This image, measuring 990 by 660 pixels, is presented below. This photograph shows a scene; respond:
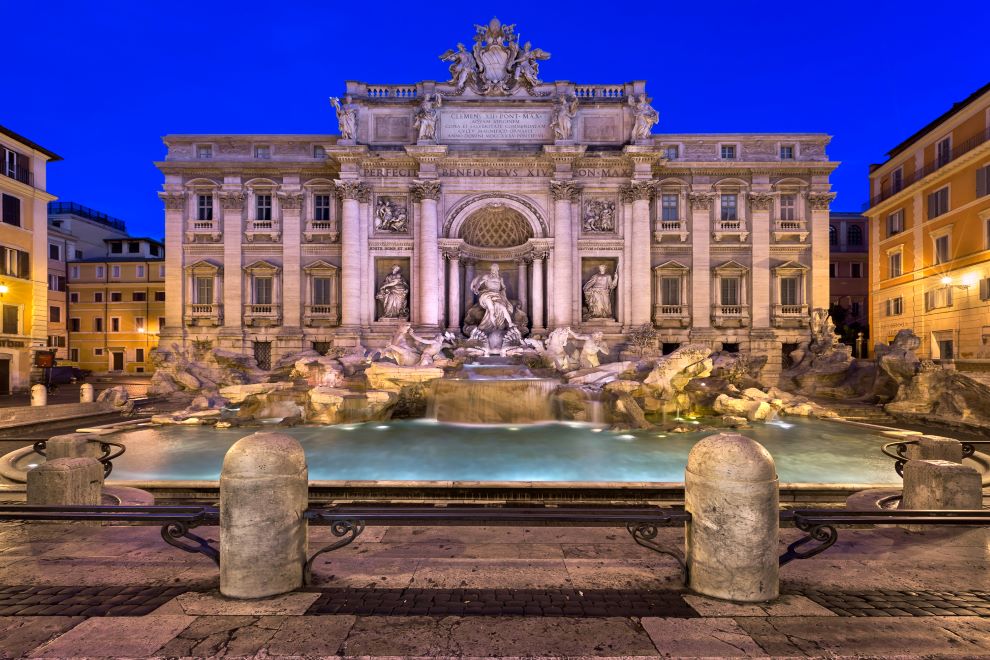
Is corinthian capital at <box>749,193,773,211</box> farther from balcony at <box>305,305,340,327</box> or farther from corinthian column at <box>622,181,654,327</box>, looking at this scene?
balcony at <box>305,305,340,327</box>

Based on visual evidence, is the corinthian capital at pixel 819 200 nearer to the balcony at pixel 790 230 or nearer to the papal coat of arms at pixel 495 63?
the balcony at pixel 790 230

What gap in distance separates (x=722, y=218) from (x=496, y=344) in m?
14.4

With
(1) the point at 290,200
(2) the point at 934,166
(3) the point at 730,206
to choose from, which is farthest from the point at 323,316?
(2) the point at 934,166

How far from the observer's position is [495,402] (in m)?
15.5

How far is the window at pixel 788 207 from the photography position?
25922mm

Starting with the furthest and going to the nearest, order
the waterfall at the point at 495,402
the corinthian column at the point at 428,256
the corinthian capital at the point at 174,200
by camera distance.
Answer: the corinthian capital at the point at 174,200 → the corinthian column at the point at 428,256 → the waterfall at the point at 495,402

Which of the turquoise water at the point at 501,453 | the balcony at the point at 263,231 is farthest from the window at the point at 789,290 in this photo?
the balcony at the point at 263,231

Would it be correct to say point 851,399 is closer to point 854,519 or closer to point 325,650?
point 854,519

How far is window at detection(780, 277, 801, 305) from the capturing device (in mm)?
25969

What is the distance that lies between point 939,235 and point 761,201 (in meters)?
10.2

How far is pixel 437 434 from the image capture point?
1359cm

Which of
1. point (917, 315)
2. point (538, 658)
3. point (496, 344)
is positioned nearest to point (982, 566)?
point (538, 658)

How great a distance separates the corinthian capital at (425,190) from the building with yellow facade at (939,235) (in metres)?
26.1

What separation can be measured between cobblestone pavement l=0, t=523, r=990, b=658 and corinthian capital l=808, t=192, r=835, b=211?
84.9 ft
